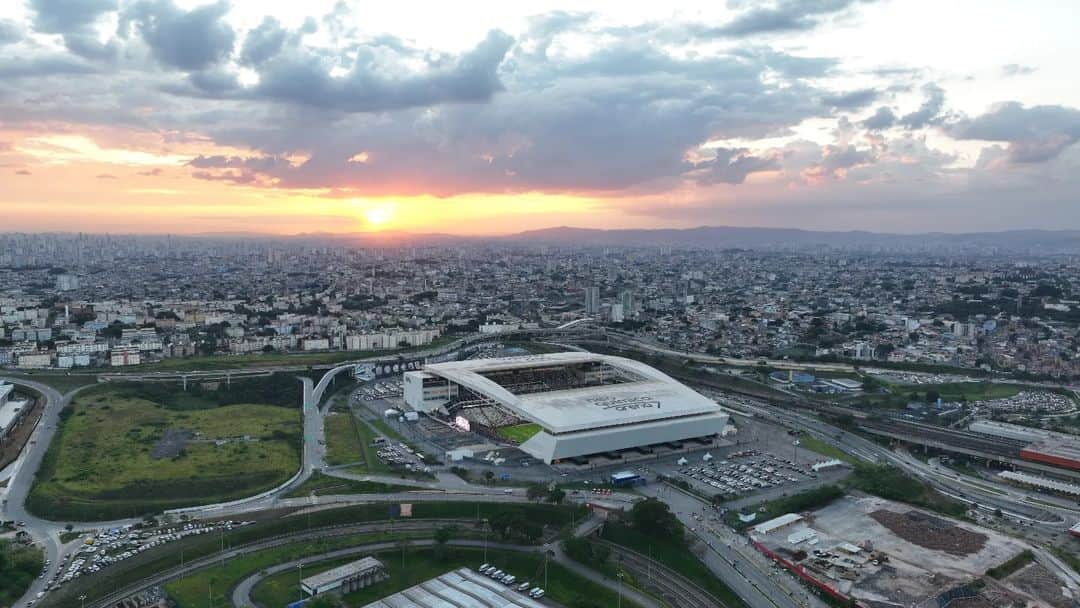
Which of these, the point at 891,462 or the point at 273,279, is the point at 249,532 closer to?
the point at 891,462

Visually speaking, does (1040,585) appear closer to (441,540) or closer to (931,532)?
(931,532)

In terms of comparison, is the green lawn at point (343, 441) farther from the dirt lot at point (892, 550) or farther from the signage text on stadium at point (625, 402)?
the dirt lot at point (892, 550)

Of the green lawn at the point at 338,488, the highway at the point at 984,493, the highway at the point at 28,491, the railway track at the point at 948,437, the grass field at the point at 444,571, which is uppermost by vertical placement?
the highway at the point at 28,491

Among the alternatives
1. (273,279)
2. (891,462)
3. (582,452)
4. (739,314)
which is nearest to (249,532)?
(582,452)

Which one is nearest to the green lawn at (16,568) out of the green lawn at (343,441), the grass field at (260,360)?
the green lawn at (343,441)

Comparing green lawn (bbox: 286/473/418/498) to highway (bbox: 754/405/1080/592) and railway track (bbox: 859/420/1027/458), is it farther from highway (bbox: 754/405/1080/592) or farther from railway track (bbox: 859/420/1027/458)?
railway track (bbox: 859/420/1027/458)

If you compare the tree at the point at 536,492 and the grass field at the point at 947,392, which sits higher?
the tree at the point at 536,492
